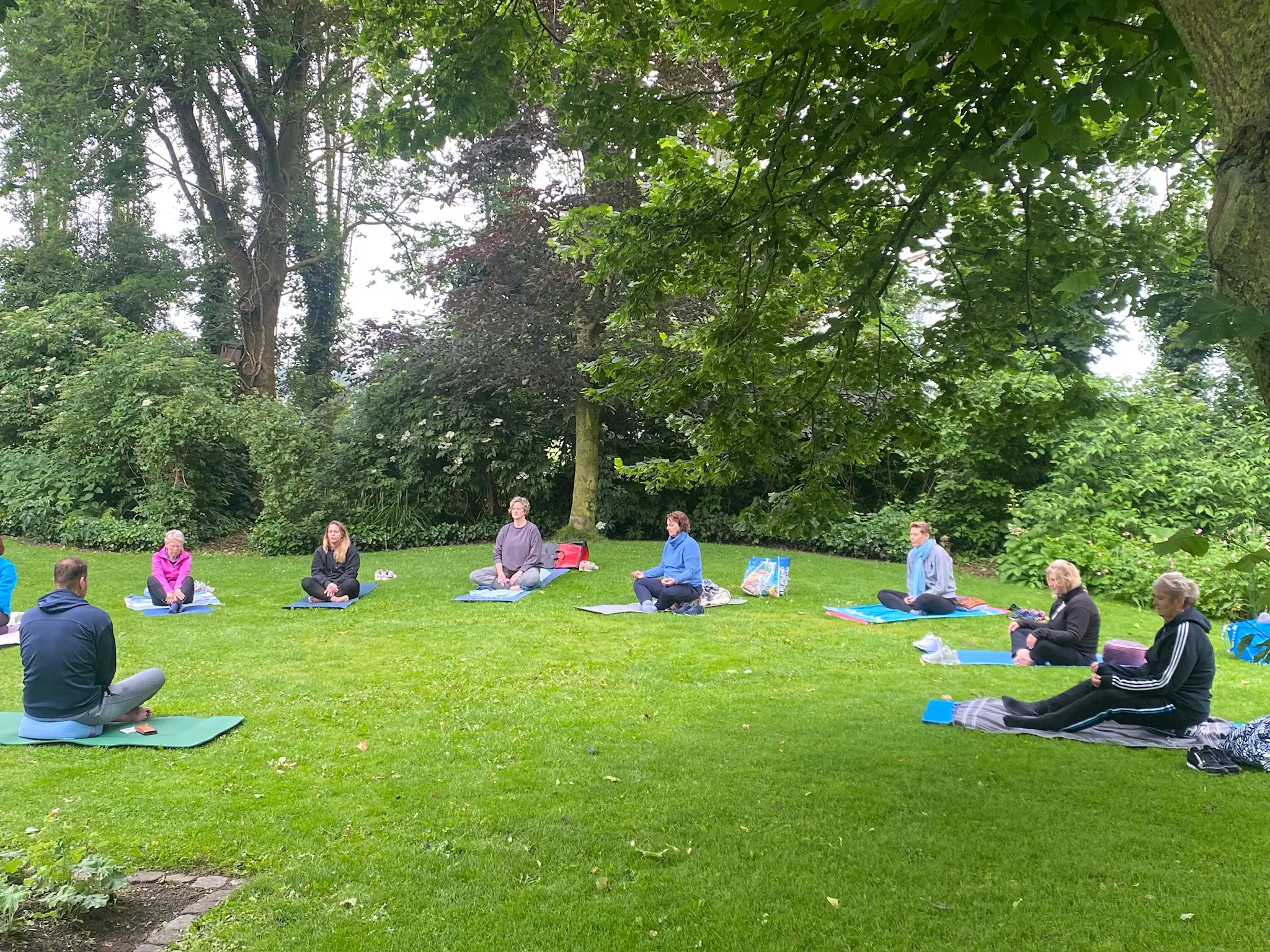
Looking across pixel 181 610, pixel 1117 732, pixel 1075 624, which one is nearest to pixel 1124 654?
pixel 1075 624

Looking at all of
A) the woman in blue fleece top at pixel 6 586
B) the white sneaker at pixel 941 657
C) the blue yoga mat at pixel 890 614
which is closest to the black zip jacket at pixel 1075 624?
the white sneaker at pixel 941 657

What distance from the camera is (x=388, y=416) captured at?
645 inches

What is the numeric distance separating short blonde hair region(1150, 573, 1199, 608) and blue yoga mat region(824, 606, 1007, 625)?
4.10 meters

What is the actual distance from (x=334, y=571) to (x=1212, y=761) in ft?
29.4

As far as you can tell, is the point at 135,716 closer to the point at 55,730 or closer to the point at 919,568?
the point at 55,730

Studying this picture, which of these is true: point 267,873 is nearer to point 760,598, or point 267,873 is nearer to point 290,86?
point 760,598

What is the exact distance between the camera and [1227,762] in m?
4.77

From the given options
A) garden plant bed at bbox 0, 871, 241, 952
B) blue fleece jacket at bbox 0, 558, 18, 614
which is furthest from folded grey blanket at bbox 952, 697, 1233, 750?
blue fleece jacket at bbox 0, 558, 18, 614

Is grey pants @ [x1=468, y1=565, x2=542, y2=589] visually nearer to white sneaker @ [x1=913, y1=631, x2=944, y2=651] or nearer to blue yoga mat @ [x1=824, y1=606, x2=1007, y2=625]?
blue yoga mat @ [x1=824, y1=606, x2=1007, y2=625]

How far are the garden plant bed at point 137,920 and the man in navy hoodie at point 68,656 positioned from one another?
223 cm

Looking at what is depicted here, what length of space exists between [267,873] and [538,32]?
618 cm

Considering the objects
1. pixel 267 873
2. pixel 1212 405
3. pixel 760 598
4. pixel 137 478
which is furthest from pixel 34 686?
pixel 1212 405

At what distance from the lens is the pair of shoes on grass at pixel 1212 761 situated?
185 inches

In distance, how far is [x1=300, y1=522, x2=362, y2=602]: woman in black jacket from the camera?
394 inches
